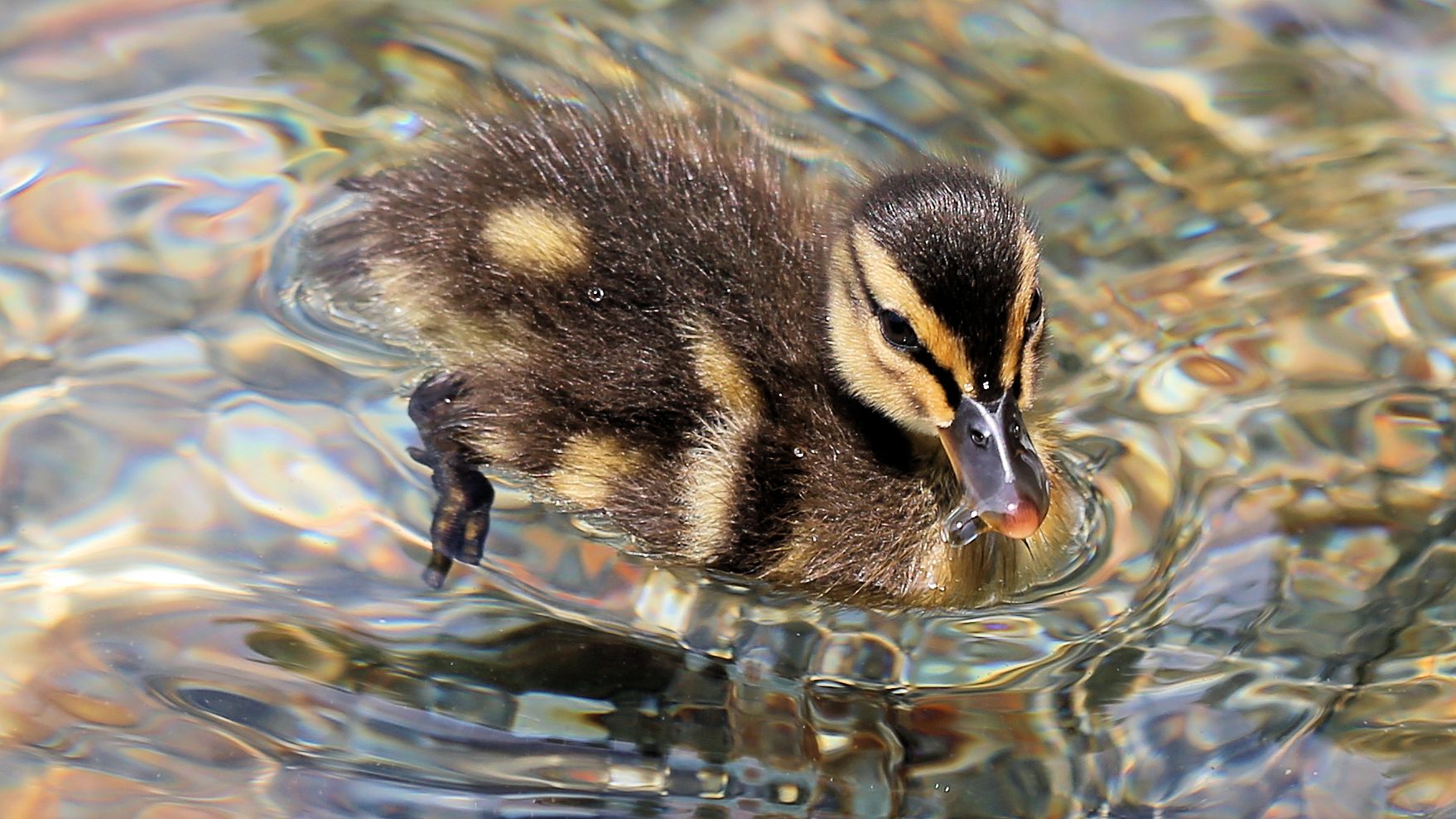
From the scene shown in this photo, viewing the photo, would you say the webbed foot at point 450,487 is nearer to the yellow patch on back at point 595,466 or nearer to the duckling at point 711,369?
the duckling at point 711,369

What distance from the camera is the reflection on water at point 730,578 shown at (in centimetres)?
158

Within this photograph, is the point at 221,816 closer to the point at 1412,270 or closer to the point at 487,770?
the point at 487,770

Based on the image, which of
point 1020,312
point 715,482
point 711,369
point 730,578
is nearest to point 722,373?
point 711,369

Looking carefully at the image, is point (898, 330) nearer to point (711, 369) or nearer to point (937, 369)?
point (937, 369)

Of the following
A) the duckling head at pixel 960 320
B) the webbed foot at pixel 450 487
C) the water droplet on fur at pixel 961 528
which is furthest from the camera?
the webbed foot at pixel 450 487

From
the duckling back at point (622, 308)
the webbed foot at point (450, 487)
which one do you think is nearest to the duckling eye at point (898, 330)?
the duckling back at point (622, 308)

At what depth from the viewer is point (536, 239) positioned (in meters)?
1.78

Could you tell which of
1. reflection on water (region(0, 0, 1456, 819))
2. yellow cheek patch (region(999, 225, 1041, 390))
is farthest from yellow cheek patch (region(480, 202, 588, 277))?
yellow cheek patch (region(999, 225, 1041, 390))

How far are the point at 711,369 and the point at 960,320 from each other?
0.31 m

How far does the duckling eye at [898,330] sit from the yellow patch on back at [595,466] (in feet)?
1.00

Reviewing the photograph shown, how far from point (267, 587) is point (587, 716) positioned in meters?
0.44

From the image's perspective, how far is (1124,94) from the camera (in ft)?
8.25

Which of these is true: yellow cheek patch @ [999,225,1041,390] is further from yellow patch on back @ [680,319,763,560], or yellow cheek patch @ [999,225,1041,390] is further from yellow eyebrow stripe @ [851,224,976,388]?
yellow patch on back @ [680,319,763,560]

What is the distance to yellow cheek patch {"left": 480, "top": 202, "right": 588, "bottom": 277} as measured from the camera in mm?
1768
